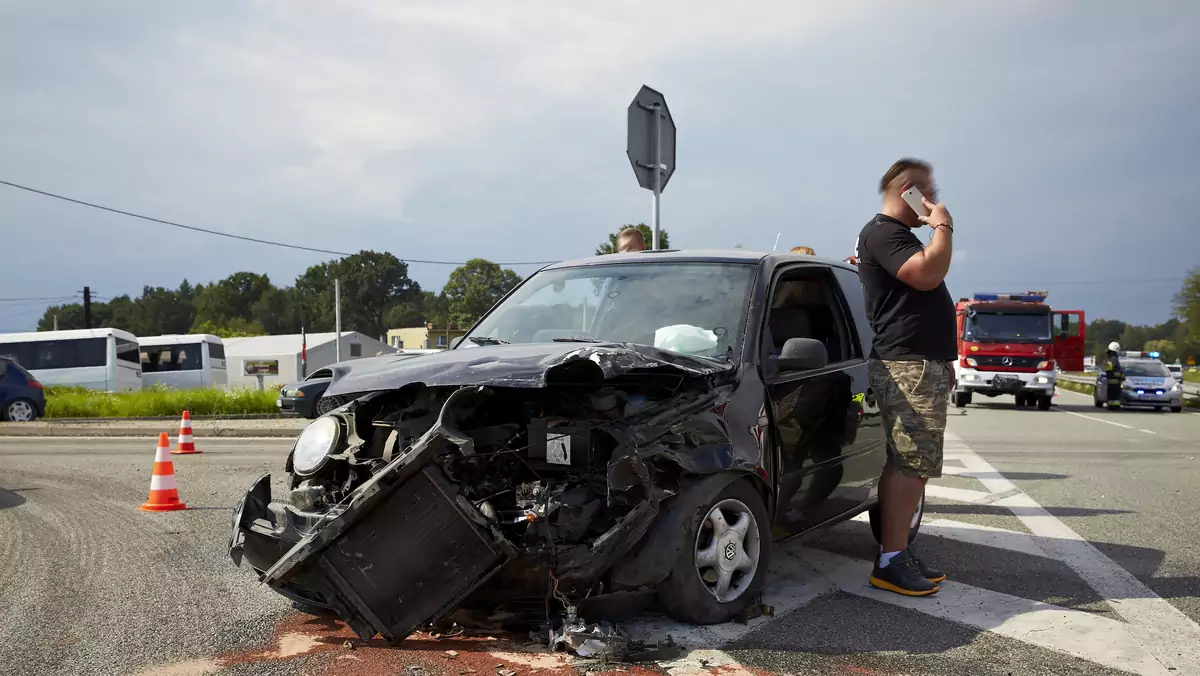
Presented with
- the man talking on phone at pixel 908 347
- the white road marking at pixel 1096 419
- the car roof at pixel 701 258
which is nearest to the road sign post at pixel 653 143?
the car roof at pixel 701 258

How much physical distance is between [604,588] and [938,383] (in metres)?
2.06

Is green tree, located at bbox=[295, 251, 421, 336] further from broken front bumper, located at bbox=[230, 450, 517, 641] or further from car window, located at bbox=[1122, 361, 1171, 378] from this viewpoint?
broken front bumper, located at bbox=[230, 450, 517, 641]

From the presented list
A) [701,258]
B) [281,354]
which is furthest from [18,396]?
[281,354]

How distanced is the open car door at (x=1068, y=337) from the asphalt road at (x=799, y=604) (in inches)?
645

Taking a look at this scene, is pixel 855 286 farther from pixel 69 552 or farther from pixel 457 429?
pixel 69 552

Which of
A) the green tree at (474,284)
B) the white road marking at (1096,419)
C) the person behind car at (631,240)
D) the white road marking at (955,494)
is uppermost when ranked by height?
the green tree at (474,284)

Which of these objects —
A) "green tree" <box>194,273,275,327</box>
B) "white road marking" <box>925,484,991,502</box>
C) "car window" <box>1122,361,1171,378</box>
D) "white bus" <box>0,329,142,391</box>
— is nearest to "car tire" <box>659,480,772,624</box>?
"white road marking" <box>925,484,991,502</box>

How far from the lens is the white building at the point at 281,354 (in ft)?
182

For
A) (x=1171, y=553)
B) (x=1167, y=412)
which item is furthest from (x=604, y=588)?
(x=1167, y=412)

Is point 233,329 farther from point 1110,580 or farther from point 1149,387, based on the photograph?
point 1110,580

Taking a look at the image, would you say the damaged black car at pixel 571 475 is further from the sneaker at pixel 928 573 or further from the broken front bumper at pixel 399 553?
the sneaker at pixel 928 573

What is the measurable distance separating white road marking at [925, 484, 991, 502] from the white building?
157 ft

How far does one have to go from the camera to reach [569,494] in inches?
144

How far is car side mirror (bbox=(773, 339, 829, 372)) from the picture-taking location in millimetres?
4281
